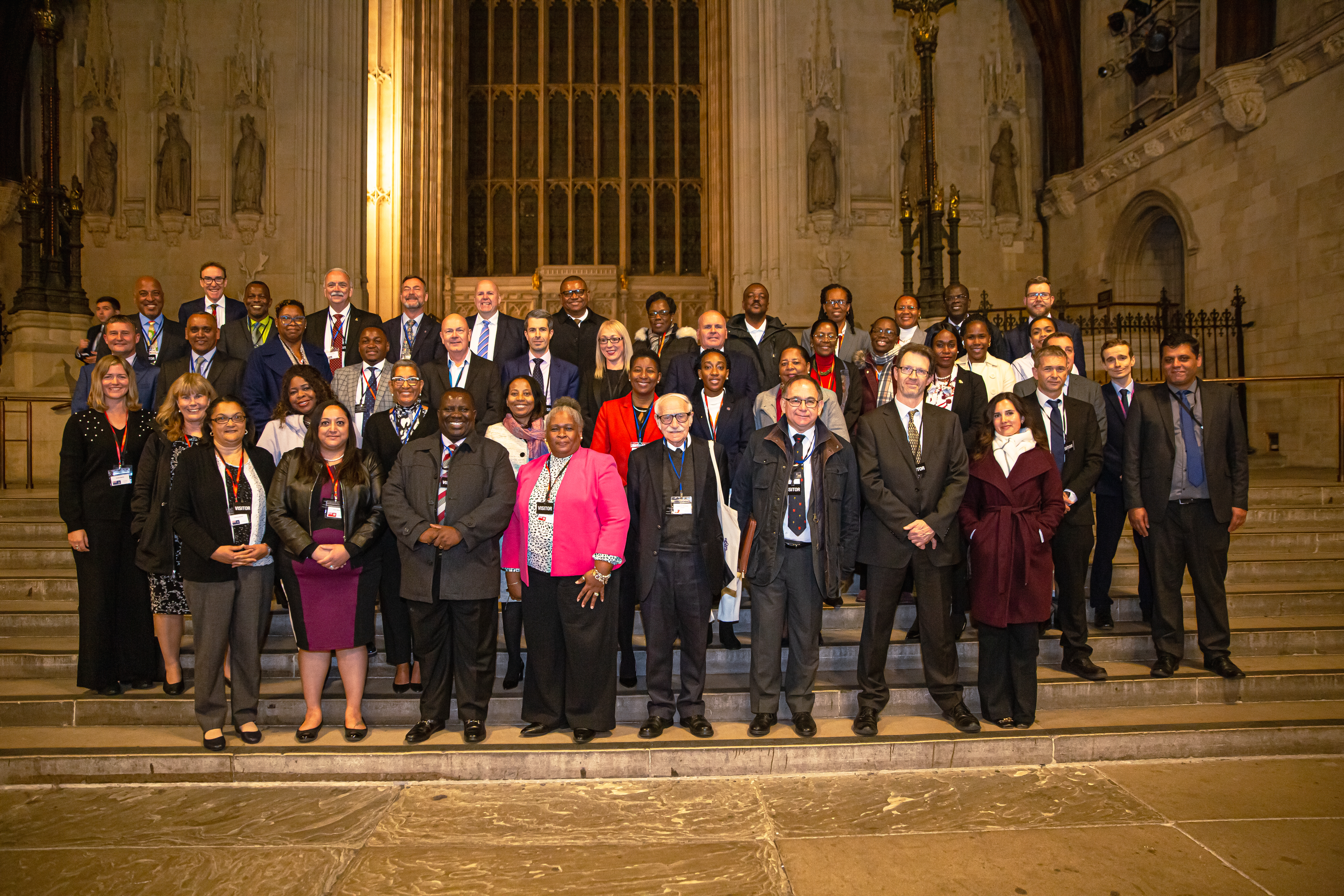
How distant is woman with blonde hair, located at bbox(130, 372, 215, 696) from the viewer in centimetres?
507

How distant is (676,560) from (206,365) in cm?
383

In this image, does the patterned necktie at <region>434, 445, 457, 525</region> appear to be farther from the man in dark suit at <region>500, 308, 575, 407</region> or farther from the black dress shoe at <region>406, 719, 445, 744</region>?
the man in dark suit at <region>500, 308, 575, 407</region>

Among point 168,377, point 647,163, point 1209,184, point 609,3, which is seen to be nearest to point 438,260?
point 647,163

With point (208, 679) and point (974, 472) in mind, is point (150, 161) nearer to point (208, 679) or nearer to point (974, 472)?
point (208, 679)

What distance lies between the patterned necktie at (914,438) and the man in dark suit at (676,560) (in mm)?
1200

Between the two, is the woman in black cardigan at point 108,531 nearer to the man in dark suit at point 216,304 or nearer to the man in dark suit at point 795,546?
the man in dark suit at point 216,304

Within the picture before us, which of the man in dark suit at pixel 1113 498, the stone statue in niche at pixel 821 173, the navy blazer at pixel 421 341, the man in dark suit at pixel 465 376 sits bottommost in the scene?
the man in dark suit at pixel 1113 498

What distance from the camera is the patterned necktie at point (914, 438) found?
5082 millimetres

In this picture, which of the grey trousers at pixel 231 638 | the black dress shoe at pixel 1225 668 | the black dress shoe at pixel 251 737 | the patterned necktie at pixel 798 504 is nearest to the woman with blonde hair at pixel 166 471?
the grey trousers at pixel 231 638

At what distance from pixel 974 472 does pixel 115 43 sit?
17.6 metres

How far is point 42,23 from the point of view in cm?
1053

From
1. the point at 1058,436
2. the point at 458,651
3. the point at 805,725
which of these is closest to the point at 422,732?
the point at 458,651

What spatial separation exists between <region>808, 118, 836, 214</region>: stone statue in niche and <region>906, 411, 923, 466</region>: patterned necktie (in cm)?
1150

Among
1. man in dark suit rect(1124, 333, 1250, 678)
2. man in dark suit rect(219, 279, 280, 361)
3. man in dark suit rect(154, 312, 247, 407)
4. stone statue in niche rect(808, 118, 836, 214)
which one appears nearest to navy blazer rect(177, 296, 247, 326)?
man in dark suit rect(219, 279, 280, 361)
